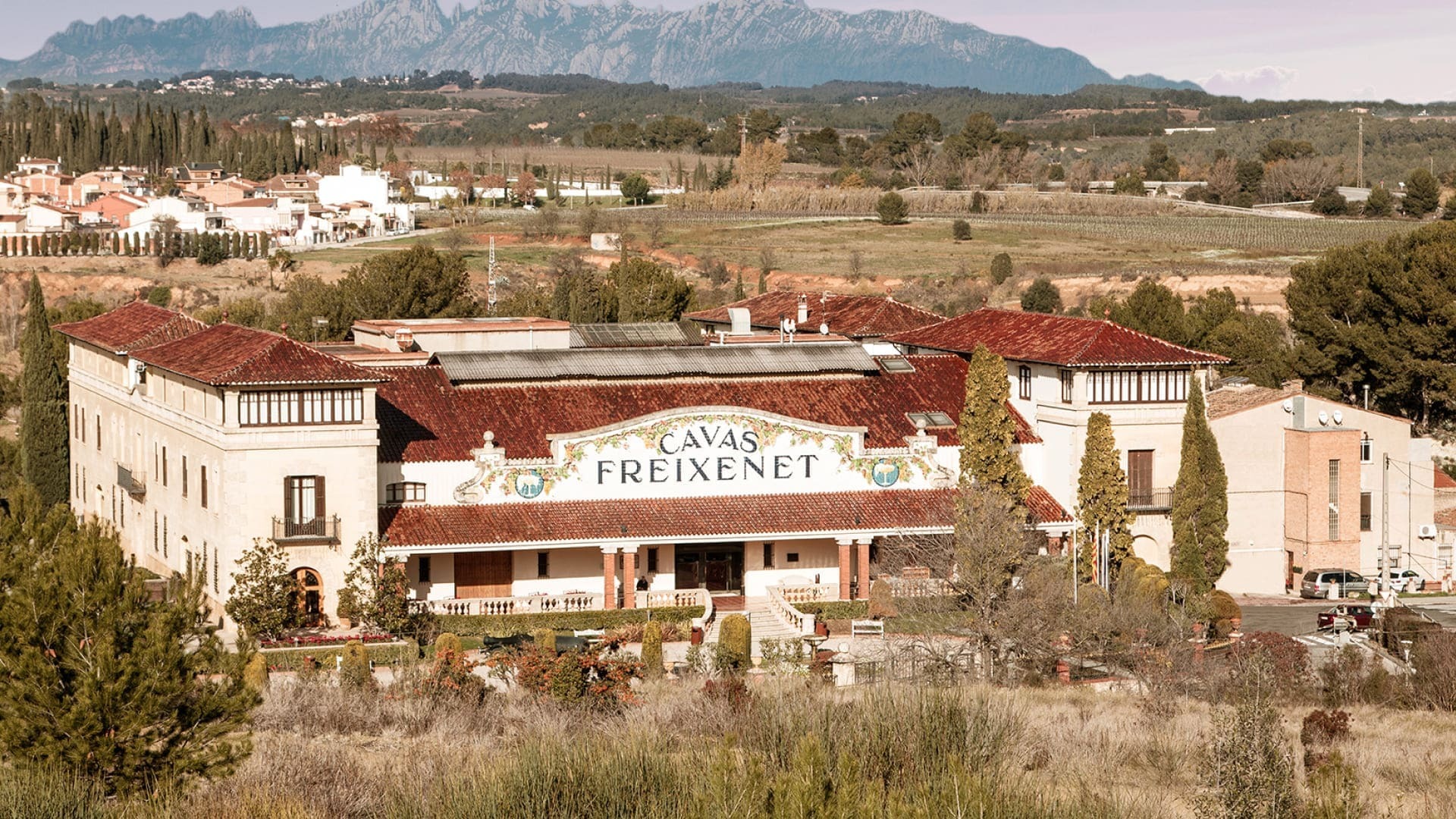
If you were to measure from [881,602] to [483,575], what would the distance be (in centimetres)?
959

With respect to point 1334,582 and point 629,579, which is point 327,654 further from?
point 1334,582

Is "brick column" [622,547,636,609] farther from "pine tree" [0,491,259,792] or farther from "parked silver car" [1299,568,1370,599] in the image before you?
"pine tree" [0,491,259,792]

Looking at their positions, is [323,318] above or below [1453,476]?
above

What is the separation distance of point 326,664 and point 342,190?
125810 mm

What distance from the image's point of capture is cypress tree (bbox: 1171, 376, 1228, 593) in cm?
5191

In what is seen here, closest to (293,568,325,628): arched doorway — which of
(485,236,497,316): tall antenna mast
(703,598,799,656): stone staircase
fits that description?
(703,598,799,656): stone staircase

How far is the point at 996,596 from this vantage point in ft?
147

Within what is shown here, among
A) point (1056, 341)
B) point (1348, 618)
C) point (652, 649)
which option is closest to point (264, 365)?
point (652, 649)

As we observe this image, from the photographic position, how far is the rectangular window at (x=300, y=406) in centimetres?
4684

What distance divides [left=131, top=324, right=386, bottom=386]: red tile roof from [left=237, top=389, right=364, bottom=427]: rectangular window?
41 cm

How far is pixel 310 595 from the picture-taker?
47.3m

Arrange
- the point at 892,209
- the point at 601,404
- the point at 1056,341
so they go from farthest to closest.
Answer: the point at 892,209 → the point at 1056,341 → the point at 601,404

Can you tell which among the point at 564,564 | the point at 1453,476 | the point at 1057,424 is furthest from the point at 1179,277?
the point at 564,564

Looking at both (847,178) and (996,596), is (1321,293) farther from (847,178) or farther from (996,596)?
(847,178)
